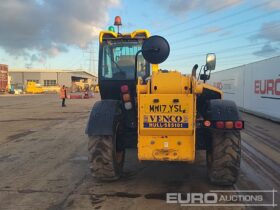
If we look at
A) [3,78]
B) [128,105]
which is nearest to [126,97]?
[128,105]

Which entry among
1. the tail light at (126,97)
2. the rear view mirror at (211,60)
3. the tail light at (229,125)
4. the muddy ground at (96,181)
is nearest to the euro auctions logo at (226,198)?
the muddy ground at (96,181)

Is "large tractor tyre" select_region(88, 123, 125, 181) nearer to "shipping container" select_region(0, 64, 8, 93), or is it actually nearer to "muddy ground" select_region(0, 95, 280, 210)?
"muddy ground" select_region(0, 95, 280, 210)

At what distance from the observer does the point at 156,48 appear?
642 centimetres

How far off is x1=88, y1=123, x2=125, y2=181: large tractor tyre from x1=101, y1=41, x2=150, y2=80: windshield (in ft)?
6.93

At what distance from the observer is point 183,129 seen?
597 centimetres

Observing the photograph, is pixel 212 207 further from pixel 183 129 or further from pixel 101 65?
pixel 101 65

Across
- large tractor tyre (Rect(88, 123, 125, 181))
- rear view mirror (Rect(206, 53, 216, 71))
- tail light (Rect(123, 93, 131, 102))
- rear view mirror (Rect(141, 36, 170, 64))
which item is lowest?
large tractor tyre (Rect(88, 123, 125, 181))

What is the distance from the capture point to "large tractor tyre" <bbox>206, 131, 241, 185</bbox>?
629cm

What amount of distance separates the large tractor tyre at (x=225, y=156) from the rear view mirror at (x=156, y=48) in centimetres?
160

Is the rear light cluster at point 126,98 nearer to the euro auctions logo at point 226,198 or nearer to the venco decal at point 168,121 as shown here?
the venco decal at point 168,121

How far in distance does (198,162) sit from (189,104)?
293cm

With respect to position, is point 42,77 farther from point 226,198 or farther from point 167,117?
point 226,198

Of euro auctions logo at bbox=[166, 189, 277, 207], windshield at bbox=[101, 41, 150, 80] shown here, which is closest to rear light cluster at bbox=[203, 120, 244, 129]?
euro auctions logo at bbox=[166, 189, 277, 207]

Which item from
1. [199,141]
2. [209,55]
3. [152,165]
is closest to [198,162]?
[152,165]
